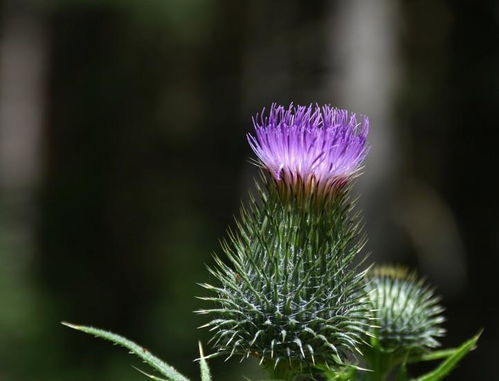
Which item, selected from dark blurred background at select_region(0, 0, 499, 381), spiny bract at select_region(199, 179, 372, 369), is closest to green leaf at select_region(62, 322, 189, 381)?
spiny bract at select_region(199, 179, 372, 369)

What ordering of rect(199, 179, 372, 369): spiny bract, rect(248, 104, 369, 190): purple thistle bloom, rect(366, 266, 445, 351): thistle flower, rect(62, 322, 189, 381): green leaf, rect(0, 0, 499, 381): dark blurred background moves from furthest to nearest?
rect(0, 0, 499, 381): dark blurred background
rect(366, 266, 445, 351): thistle flower
rect(248, 104, 369, 190): purple thistle bloom
rect(199, 179, 372, 369): spiny bract
rect(62, 322, 189, 381): green leaf

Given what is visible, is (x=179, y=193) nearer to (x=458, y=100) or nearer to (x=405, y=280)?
(x=458, y=100)

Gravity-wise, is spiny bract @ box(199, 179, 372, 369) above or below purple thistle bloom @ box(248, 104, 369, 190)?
below

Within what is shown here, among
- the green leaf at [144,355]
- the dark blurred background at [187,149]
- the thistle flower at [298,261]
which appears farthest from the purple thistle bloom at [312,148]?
the dark blurred background at [187,149]

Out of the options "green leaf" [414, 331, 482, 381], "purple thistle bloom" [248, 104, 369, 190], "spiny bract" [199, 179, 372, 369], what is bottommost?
"green leaf" [414, 331, 482, 381]

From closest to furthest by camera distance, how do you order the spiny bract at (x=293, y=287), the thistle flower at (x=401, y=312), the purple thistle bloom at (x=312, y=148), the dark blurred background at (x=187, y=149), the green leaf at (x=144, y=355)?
the green leaf at (x=144, y=355), the spiny bract at (x=293, y=287), the purple thistle bloom at (x=312, y=148), the thistle flower at (x=401, y=312), the dark blurred background at (x=187, y=149)

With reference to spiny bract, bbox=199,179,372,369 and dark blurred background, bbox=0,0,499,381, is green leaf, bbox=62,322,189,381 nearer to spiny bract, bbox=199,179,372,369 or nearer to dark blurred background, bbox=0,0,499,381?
spiny bract, bbox=199,179,372,369

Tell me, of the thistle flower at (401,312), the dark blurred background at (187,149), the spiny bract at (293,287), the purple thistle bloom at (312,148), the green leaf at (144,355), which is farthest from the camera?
the dark blurred background at (187,149)

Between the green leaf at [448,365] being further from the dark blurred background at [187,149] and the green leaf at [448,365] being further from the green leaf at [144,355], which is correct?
the dark blurred background at [187,149]
